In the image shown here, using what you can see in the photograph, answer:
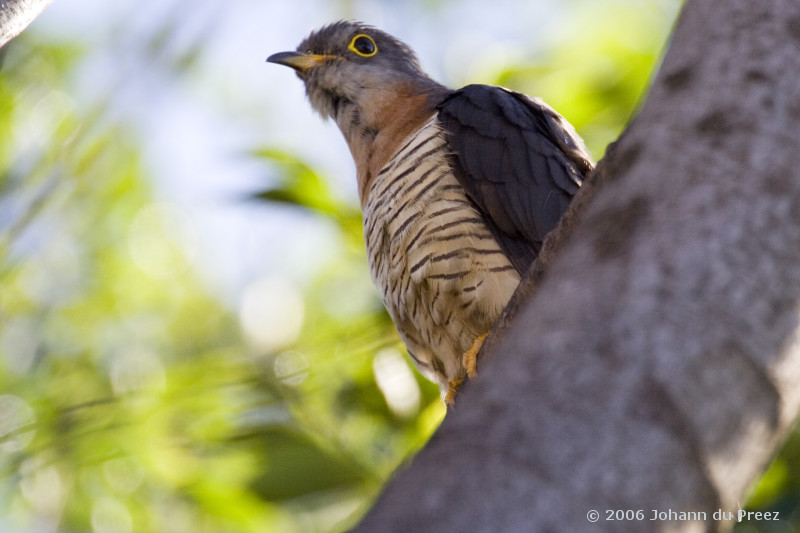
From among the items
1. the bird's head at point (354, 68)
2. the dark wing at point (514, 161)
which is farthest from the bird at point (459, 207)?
the bird's head at point (354, 68)

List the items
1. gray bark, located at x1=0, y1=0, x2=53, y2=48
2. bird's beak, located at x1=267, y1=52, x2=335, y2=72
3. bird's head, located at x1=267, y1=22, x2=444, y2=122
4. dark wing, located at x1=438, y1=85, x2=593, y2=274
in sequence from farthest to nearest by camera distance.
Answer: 1. bird's beak, located at x1=267, y1=52, x2=335, y2=72
2. bird's head, located at x1=267, y1=22, x2=444, y2=122
3. dark wing, located at x1=438, y1=85, x2=593, y2=274
4. gray bark, located at x1=0, y1=0, x2=53, y2=48

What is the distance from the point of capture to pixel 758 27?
1.50m

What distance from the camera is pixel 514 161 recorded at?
3898mm

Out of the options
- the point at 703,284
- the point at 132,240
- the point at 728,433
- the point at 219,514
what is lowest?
the point at 219,514

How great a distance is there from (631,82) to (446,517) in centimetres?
424

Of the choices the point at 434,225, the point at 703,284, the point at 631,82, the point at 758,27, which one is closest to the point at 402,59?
the point at 631,82

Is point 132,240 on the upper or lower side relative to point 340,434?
upper

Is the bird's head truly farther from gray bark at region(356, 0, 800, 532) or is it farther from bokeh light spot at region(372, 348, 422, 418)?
gray bark at region(356, 0, 800, 532)

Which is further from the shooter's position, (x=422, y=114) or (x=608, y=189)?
(x=422, y=114)

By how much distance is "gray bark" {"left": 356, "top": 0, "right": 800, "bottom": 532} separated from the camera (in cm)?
113

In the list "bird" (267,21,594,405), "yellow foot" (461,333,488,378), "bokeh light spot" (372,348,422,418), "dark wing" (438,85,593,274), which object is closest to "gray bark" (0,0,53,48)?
"bird" (267,21,594,405)

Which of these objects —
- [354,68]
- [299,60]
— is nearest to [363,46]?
[354,68]

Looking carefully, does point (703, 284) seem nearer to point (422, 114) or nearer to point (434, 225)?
point (434, 225)

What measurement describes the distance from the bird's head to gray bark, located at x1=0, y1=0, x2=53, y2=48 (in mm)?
2303
